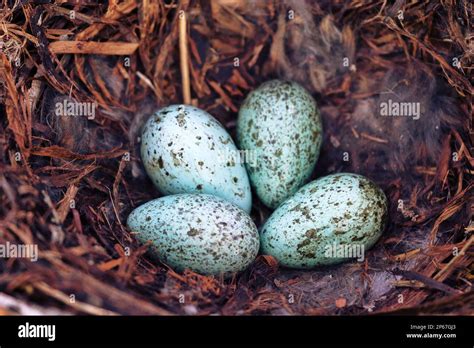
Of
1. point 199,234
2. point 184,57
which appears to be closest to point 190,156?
point 199,234

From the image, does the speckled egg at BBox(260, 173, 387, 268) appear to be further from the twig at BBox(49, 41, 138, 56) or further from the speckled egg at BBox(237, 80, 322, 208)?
the twig at BBox(49, 41, 138, 56)

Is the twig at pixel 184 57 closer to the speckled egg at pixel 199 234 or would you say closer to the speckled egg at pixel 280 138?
the speckled egg at pixel 280 138

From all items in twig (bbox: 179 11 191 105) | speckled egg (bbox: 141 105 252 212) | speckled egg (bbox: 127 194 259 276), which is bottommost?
speckled egg (bbox: 127 194 259 276)

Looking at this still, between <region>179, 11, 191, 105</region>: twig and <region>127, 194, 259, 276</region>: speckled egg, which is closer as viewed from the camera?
<region>127, 194, 259, 276</region>: speckled egg

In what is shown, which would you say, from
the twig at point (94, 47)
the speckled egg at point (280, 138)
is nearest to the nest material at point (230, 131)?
the twig at point (94, 47)

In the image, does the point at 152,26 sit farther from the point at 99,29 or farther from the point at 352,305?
the point at 352,305

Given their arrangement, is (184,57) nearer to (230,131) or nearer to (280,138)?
(230,131)

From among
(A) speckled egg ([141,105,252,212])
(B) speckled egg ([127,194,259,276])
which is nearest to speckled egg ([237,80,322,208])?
(A) speckled egg ([141,105,252,212])
